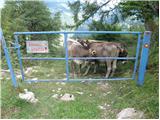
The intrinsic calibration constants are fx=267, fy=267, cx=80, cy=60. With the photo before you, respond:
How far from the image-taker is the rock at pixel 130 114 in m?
3.86

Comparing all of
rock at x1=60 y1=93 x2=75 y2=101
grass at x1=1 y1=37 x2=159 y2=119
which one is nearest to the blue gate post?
grass at x1=1 y1=37 x2=159 y2=119

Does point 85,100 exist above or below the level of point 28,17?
below

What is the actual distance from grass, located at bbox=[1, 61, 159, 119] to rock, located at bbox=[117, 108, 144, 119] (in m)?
0.09

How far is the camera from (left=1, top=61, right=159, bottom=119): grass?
4.11 meters

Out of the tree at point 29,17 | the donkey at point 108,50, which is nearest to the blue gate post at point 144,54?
the donkey at point 108,50

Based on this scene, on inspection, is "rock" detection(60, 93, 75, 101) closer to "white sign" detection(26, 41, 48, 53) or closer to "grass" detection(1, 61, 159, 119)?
"grass" detection(1, 61, 159, 119)

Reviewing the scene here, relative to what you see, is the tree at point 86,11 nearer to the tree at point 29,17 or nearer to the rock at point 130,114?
the tree at point 29,17

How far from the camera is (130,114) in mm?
3938

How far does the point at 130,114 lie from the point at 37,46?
7.43 ft

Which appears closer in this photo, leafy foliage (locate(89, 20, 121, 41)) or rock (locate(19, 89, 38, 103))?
rock (locate(19, 89, 38, 103))

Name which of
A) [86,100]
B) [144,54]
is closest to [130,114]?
[86,100]

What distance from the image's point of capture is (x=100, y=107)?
4410 millimetres

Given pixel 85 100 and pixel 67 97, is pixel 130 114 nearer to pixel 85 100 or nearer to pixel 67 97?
pixel 85 100

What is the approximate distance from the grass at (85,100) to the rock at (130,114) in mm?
86
